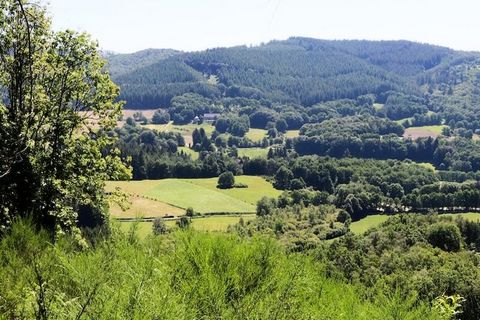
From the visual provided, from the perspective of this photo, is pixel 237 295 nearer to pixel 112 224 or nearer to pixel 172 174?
pixel 112 224

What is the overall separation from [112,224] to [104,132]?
14969mm

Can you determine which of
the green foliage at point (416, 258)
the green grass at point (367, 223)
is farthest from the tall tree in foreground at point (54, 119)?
the green grass at point (367, 223)

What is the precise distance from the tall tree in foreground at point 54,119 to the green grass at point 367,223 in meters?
108

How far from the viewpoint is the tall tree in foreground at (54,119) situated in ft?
73.0

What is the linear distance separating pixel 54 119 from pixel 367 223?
121286 mm

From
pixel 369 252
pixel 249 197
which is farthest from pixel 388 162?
pixel 369 252

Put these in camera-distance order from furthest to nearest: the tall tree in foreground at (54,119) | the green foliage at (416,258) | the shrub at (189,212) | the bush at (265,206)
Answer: the bush at (265,206) → the shrub at (189,212) → the green foliage at (416,258) → the tall tree in foreground at (54,119)

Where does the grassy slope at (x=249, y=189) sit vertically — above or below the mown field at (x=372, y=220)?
above

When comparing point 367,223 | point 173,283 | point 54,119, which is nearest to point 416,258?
point 367,223

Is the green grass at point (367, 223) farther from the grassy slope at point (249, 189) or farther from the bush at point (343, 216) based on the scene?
the grassy slope at point (249, 189)

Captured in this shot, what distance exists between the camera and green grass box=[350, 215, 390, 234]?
420 feet

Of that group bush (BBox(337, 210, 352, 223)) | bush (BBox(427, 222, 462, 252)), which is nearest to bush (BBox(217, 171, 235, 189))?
bush (BBox(337, 210, 352, 223))

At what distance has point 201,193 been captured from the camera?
148750 mm

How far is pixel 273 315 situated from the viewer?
10.4 metres
